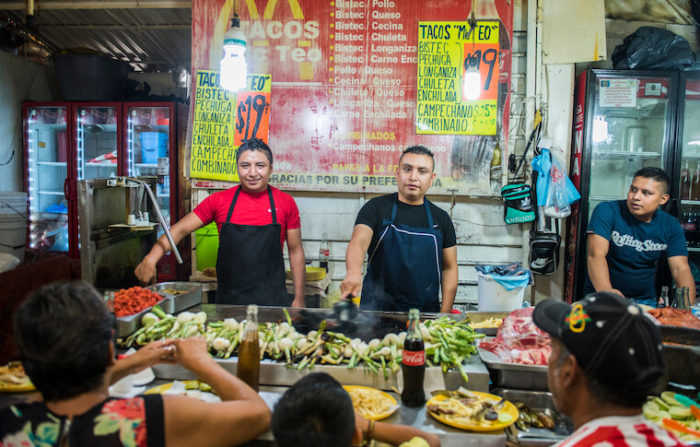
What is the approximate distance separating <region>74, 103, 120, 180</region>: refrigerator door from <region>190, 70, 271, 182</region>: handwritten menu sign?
1.92 meters

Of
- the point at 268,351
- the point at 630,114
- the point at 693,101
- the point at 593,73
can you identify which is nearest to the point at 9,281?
the point at 268,351

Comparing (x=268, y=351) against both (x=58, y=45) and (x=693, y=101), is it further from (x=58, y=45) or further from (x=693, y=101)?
(x=58, y=45)

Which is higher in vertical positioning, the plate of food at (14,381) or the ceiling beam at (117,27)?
the ceiling beam at (117,27)

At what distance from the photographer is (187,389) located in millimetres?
1962

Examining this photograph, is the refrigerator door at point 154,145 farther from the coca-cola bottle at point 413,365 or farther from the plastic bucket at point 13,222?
the coca-cola bottle at point 413,365

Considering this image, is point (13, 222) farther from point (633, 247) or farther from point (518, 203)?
point (633, 247)

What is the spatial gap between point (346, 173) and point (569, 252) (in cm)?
241

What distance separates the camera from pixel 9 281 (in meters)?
3.92

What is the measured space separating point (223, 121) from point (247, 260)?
1.98 m

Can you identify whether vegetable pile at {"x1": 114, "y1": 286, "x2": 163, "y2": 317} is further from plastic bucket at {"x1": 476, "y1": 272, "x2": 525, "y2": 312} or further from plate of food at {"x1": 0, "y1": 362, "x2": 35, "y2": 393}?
plastic bucket at {"x1": 476, "y1": 272, "x2": 525, "y2": 312}

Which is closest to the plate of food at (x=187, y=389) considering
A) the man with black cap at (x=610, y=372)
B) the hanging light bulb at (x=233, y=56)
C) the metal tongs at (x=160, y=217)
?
the metal tongs at (x=160, y=217)

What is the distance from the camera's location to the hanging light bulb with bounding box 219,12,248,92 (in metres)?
3.54

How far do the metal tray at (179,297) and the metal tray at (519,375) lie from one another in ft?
5.48

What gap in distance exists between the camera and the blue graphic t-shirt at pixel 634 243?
3.68 m
